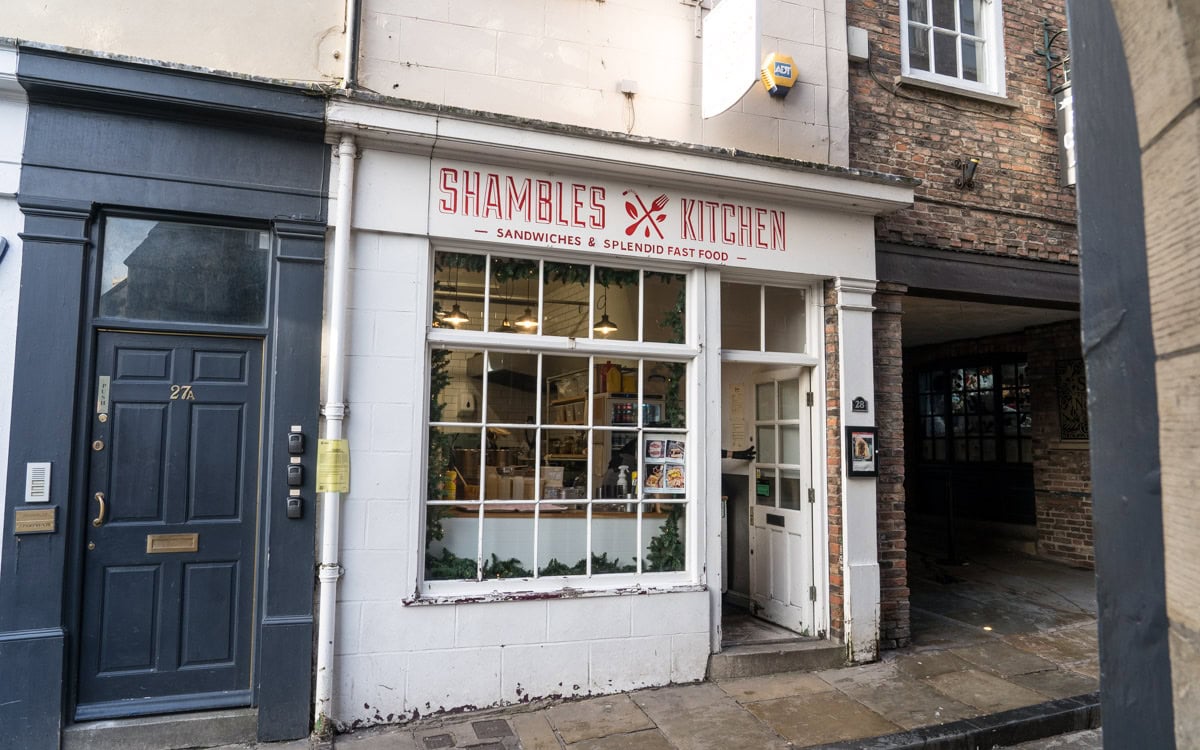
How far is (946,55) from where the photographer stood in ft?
24.3

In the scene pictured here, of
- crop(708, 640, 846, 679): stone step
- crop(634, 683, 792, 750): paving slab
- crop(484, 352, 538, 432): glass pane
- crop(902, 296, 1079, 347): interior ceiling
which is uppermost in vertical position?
crop(902, 296, 1079, 347): interior ceiling

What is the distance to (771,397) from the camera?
6926mm

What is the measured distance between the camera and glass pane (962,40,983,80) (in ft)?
24.5

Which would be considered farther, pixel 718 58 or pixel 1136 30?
pixel 718 58

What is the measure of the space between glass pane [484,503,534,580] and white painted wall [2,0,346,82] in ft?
10.8

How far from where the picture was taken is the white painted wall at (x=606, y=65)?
213 inches

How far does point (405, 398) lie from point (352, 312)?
2.20 feet

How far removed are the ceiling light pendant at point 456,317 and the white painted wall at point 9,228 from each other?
99.9 inches

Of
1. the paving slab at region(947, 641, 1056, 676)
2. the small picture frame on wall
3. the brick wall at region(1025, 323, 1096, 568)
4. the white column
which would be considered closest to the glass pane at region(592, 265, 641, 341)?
the white column

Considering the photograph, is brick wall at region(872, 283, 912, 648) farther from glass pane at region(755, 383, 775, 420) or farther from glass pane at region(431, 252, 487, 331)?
glass pane at region(431, 252, 487, 331)

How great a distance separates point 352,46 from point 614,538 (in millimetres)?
4007

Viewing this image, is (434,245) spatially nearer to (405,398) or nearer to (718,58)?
(405,398)

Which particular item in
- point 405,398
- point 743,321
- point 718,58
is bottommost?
point 405,398

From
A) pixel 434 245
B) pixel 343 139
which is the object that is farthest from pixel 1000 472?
pixel 343 139
